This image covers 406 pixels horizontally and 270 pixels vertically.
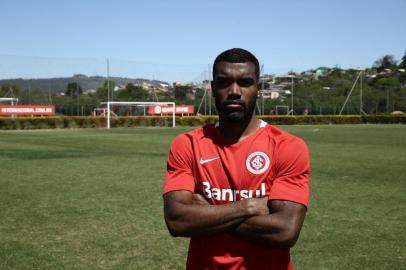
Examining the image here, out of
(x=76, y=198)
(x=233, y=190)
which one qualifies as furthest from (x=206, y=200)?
(x=76, y=198)

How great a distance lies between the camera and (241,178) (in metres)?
2.62

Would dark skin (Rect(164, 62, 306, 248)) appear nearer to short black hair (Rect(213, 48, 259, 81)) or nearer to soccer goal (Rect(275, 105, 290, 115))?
short black hair (Rect(213, 48, 259, 81))

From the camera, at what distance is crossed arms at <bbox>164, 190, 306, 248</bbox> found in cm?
257

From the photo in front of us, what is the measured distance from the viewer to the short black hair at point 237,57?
2.71 metres

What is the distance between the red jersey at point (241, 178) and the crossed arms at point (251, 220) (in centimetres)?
4

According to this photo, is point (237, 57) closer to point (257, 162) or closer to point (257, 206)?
point (257, 162)

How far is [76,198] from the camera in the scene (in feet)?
32.3

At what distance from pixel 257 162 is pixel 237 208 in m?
0.24

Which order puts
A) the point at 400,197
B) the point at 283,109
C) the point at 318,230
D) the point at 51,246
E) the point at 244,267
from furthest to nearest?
the point at 283,109
the point at 400,197
the point at 318,230
the point at 51,246
the point at 244,267

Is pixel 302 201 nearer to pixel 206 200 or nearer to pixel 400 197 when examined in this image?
pixel 206 200

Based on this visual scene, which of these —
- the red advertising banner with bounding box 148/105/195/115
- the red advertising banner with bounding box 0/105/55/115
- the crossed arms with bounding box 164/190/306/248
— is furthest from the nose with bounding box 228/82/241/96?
the red advertising banner with bounding box 148/105/195/115

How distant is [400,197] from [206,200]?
25.9 ft

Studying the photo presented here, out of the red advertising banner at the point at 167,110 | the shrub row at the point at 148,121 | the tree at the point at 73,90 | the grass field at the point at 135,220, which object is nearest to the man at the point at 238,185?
the grass field at the point at 135,220

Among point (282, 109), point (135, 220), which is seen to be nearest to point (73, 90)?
point (282, 109)
